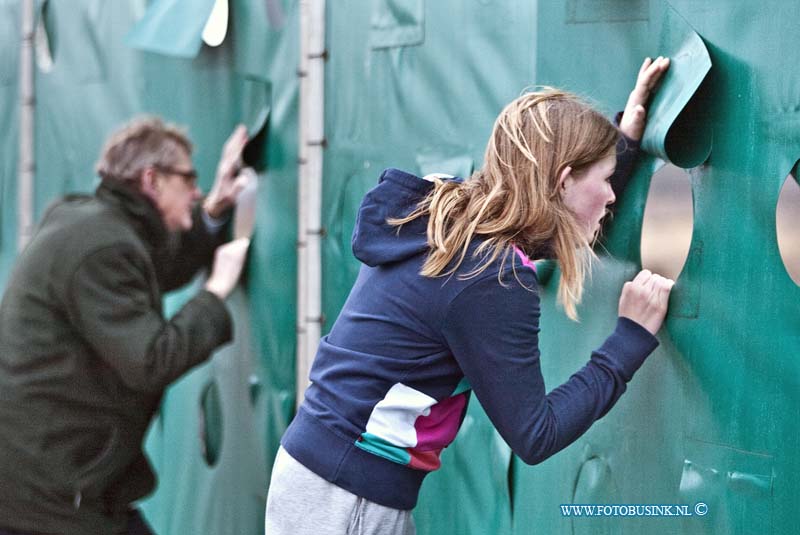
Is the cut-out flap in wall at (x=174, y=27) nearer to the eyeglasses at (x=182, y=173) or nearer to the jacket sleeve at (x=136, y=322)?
the eyeglasses at (x=182, y=173)

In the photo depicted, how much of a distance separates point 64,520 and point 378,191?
76.7 inches

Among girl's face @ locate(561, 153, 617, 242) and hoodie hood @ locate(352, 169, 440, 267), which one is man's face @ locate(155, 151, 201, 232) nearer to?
hoodie hood @ locate(352, 169, 440, 267)

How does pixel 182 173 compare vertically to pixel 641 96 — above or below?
below

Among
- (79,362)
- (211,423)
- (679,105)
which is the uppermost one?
(679,105)

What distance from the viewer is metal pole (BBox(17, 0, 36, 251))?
4727mm

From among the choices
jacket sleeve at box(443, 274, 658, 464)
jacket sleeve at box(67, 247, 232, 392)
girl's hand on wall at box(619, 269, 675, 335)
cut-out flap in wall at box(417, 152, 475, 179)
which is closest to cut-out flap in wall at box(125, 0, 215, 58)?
jacket sleeve at box(67, 247, 232, 392)

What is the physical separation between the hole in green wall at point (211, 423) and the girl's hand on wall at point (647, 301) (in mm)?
1915

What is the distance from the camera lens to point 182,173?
397 centimetres

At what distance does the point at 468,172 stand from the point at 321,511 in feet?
4.05

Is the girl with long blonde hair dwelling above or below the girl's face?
below

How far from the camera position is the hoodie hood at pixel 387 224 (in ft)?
7.16

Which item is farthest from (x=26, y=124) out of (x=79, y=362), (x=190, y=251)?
(x=79, y=362)

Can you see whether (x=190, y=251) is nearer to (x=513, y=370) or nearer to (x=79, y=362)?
(x=79, y=362)

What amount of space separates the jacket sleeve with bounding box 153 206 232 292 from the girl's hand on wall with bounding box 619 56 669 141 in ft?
5.56
